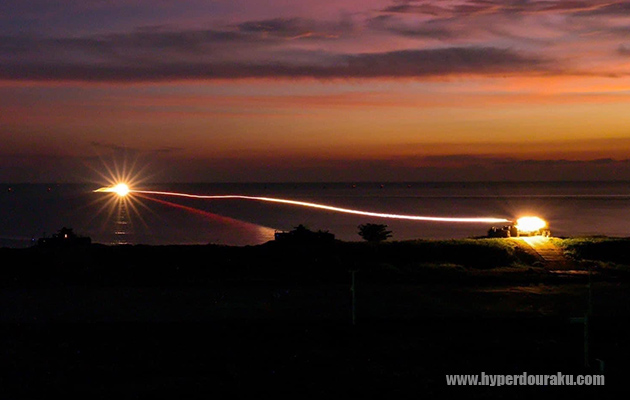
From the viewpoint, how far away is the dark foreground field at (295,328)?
38.1ft

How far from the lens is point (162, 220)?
129m

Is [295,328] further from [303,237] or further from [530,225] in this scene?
[530,225]

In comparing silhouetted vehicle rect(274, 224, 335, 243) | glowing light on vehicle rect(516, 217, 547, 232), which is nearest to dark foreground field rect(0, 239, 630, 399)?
silhouetted vehicle rect(274, 224, 335, 243)

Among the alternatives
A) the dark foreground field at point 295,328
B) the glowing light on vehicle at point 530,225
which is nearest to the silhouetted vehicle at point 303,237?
the dark foreground field at point 295,328

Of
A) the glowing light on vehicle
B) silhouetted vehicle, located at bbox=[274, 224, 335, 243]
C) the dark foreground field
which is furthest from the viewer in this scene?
the glowing light on vehicle

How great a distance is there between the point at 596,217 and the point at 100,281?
384 feet

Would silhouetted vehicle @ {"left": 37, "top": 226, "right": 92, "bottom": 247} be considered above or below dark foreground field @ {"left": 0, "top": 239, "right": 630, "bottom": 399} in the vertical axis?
above

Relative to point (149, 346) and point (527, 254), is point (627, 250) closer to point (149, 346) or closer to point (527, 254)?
point (527, 254)

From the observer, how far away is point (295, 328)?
15.0m

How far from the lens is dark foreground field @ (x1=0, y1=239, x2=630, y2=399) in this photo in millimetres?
11609

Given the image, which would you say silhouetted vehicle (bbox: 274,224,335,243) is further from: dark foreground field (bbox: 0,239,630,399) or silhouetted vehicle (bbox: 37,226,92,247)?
silhouetted vehicle (bbox: 37,226,92,247)

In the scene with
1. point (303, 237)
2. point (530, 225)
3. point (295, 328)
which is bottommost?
point (295, 328)

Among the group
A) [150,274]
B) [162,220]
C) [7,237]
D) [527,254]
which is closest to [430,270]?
[527,254]

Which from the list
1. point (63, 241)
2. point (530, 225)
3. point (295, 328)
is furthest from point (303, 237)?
point (295, 328)
